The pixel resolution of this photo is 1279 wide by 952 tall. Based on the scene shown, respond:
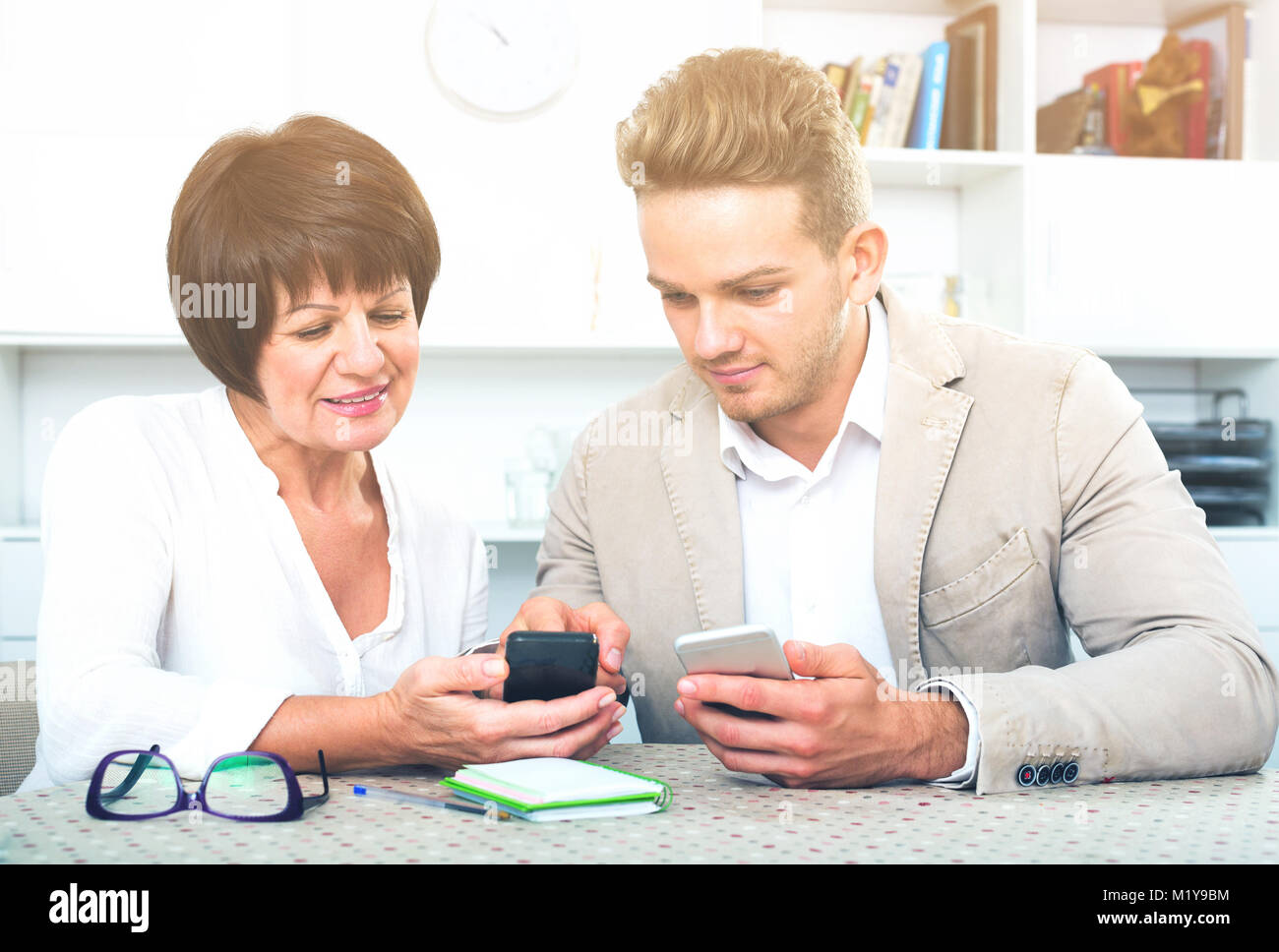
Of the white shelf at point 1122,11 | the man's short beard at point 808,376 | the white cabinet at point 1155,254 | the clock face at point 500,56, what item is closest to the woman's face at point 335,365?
the man's short beard at point 808,376

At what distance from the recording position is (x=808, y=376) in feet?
5.58

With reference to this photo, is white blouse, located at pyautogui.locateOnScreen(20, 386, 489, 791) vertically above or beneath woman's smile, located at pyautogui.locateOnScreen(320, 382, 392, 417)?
beneath

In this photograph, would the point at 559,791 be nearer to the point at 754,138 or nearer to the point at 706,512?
the point at 706,512

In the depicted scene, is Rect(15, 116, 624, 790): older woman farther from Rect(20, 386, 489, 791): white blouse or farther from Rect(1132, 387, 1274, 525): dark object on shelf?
Rect(1132, 387, 1274, 525): dark object on shelf

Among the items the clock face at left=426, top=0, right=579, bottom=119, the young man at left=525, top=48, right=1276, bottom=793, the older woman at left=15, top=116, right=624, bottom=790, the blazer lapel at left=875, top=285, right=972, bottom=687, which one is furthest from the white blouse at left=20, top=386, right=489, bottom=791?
the clock face at left=426, top=0, right=579, bottom=119

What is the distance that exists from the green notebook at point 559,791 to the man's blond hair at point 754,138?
84cm

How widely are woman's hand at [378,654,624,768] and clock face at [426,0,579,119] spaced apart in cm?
245

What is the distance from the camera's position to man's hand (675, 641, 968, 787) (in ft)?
3.79

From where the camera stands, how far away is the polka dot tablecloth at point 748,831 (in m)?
0.93

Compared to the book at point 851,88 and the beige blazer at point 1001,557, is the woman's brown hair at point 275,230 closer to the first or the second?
the beige blazer at point 1001,557
